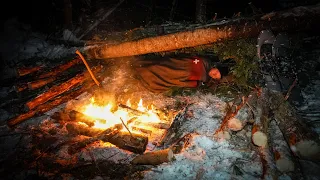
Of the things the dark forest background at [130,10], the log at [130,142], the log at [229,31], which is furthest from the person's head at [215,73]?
the log at [130,142]

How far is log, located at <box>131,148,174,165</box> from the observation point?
14.2 feet

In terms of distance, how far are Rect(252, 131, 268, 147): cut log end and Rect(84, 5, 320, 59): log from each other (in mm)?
2609

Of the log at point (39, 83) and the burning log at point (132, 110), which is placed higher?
the log at point (39, 83)

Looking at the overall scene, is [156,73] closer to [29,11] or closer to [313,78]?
[313,78]

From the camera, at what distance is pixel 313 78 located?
6.78 meters

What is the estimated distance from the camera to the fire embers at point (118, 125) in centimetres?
493

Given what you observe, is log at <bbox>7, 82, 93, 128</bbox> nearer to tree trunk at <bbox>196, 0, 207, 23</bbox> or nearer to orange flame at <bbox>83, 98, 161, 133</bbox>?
orange flame at <bbox>83, 98, 161, 133</bbox>

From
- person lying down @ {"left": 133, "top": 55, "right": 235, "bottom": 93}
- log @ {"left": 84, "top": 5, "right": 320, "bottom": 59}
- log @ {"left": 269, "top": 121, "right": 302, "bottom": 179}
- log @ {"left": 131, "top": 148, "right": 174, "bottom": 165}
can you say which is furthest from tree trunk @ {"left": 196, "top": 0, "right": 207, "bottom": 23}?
log @ {"left": 131, "top": 148, "right": 174, "bottom": 165}

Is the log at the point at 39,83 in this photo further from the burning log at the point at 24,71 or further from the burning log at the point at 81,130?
the burning log at the point at 81,130

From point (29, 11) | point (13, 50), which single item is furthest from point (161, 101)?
point (29, 11)

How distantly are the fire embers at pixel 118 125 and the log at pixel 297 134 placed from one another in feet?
8.17

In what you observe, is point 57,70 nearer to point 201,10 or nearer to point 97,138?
point 97,138

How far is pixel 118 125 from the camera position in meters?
5.54

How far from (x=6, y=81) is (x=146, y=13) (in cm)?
604
